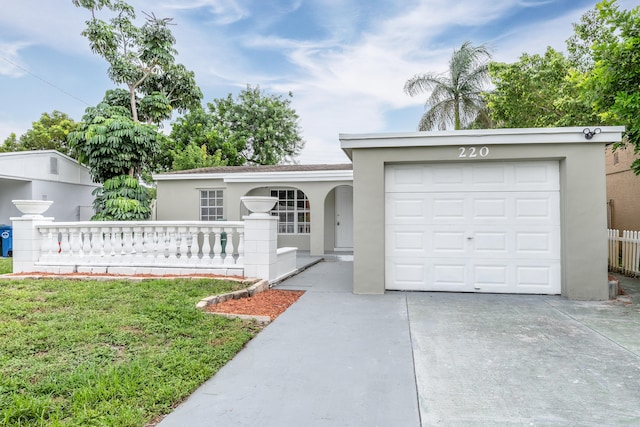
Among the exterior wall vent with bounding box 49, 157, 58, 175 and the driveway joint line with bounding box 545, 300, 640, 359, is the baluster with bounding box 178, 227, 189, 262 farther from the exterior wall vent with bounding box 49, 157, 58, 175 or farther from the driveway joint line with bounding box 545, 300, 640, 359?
the exterior wall vent with bounding box 49, 157, 58, 175

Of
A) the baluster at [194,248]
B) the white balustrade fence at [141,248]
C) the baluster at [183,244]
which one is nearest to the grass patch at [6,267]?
the white balustrade fence at [141,248]

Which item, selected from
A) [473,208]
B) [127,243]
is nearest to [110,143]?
[127,243]

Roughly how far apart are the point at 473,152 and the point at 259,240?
405cm

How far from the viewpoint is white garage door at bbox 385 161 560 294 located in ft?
21.1

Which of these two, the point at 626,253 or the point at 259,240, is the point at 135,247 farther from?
the point at 626,253

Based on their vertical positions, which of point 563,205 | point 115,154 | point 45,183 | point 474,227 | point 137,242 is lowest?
point 137,242

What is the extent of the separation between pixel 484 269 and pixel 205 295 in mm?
4707

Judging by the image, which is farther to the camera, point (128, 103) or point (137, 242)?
point (128, 103)

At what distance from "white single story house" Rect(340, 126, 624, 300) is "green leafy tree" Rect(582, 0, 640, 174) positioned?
0.99m

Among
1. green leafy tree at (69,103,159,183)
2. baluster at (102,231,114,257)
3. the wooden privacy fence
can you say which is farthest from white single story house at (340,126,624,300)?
green leafy tree at (69,103,159,183)

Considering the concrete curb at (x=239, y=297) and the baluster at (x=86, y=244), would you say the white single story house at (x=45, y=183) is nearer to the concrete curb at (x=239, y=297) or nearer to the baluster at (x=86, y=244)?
the baluster at (x=86, y=244)

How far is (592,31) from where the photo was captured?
13977 millimetres

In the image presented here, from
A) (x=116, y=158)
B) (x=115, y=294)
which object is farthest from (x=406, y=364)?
(x=116, y=158)

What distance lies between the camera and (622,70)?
669cm
